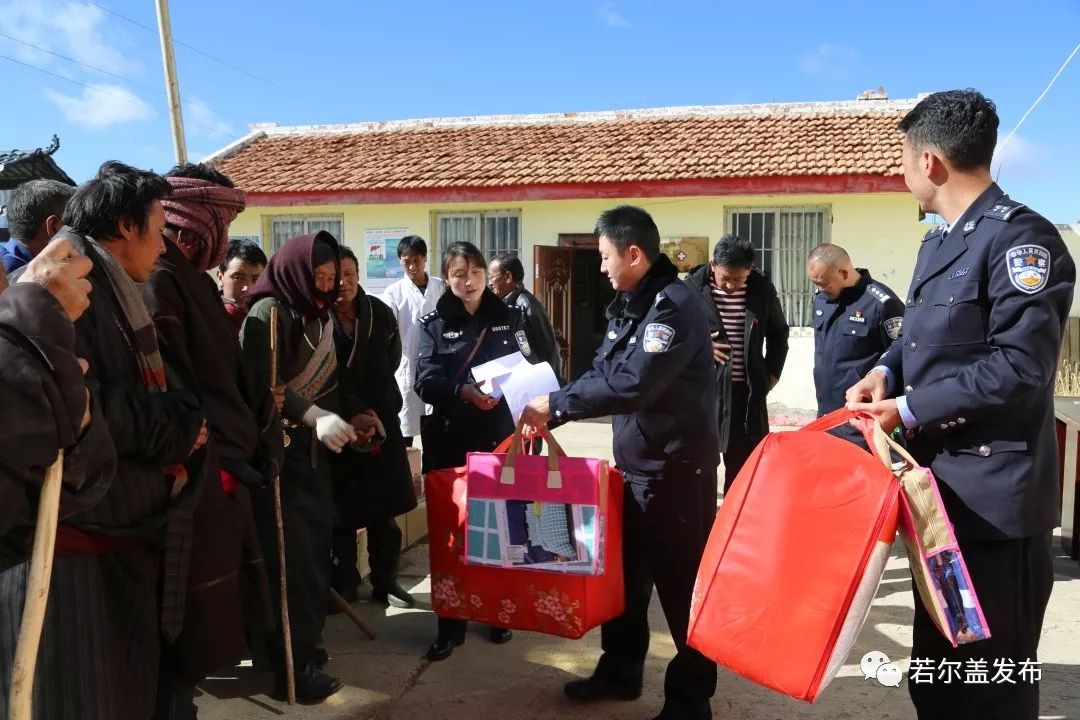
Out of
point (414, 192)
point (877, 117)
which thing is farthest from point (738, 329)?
point (877, 117)

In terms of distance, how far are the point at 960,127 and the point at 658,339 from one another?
107 cm

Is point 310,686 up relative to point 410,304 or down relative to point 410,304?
down

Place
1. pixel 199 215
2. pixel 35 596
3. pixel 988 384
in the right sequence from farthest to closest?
1. pixel 199 215
2. pixel 988 384
3. pixel 35 596

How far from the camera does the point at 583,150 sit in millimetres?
11875

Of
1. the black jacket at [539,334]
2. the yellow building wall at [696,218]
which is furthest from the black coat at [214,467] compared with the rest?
the yellow building wall at [696,218]

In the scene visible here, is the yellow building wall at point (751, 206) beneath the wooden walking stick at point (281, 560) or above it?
above

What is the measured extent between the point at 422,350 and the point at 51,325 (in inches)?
104

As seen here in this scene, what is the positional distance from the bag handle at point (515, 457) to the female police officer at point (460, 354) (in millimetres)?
986

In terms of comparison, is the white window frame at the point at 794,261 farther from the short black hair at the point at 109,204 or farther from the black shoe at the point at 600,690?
the short black hair at the point at 109,204

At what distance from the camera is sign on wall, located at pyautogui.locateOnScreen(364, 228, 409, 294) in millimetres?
11758

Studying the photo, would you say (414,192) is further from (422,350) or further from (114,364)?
(114,364)

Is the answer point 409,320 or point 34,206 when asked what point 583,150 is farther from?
point 34,206

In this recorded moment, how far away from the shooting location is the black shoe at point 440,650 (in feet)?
11.5

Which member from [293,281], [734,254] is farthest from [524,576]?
[734,254]
